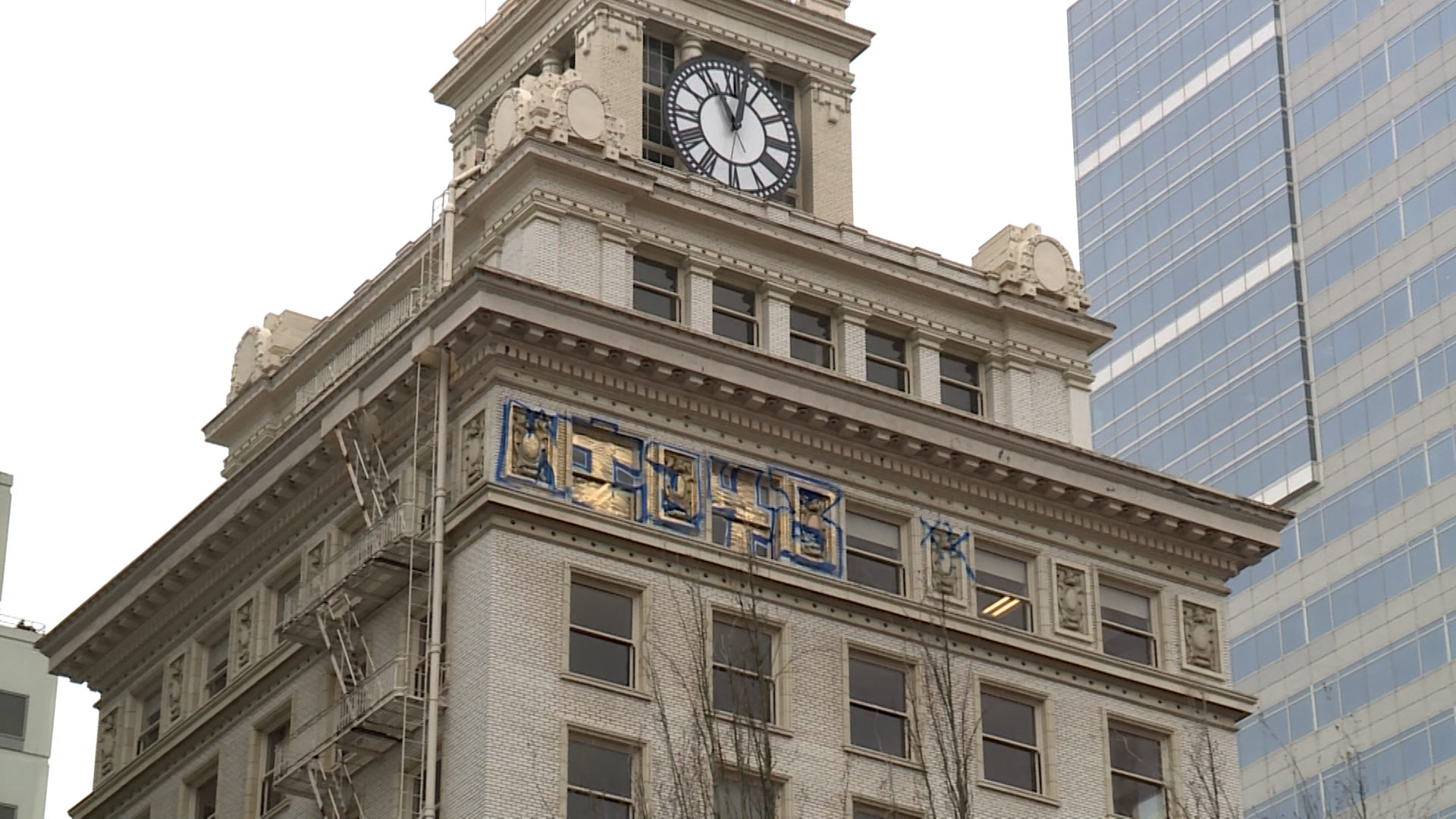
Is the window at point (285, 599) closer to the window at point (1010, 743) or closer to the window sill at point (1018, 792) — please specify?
the window at point (1010, 743)

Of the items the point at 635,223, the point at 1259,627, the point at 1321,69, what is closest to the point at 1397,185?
the point at 1321,69

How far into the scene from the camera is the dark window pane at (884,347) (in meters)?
74.6

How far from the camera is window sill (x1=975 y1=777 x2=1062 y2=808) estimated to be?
6844 cm

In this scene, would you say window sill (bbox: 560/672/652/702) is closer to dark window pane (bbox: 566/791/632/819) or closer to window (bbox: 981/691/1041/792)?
dark window pane (bbox: 566/791/632/819)

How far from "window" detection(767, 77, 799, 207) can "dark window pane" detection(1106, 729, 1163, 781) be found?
1517 centimetres

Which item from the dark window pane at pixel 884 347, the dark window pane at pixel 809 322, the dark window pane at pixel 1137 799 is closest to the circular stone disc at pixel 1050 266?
the dark window pane at pixel 884 347

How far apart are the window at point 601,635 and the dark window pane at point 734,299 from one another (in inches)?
364

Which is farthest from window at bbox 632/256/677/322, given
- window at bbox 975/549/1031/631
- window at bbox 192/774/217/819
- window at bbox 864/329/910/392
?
window at bbox 192/774/217/819

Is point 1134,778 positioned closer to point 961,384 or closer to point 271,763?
point 961,384

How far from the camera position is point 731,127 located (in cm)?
7862

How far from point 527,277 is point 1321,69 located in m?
71.0

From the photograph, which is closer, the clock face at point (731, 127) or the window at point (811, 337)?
the window at point (811, 337)

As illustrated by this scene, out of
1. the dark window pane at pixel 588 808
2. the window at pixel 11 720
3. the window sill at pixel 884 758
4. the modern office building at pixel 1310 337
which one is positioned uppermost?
the modern office building at pixel 1310 337

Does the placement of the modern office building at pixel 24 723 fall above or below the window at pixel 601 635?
above
